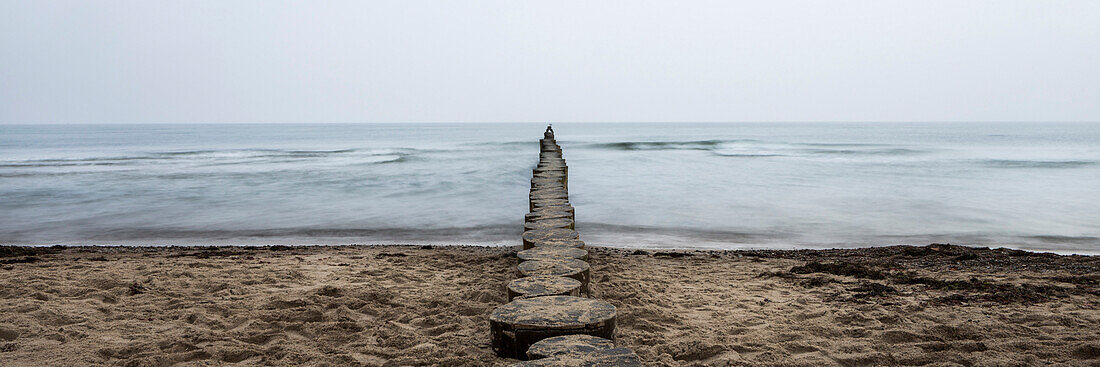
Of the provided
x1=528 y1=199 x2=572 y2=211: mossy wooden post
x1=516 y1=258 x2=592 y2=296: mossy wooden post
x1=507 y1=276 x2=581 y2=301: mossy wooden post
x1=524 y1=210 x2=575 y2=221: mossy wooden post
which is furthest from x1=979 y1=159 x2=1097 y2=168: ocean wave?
x1=507 y1=276 x2=581 y2=301: mossy wooden post

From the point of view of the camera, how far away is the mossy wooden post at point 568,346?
194 centimetres

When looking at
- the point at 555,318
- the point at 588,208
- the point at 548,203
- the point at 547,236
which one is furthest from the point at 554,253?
the point at 588,208

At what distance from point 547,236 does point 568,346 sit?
1703 mm

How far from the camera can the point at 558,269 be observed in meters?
2.92

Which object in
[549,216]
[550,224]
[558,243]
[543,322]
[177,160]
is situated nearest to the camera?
[543,322]

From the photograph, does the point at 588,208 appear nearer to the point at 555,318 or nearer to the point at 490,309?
the point at 490,309

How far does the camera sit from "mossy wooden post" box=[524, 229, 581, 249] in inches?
142

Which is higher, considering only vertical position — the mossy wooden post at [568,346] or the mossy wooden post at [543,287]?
the mossy wooden post at [543,287]

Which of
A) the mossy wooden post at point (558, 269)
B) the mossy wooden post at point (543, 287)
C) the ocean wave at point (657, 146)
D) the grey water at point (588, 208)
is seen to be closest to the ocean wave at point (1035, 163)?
the grey water at point (588, 208)

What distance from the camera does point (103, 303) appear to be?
11.6 feet

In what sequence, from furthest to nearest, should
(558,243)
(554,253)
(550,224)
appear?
(550,224) < (558,243) < (554,253)

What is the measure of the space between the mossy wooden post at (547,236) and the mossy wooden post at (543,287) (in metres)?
0.87

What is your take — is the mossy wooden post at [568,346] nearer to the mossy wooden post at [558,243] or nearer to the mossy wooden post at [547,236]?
the mossy wooden post at [558,243]

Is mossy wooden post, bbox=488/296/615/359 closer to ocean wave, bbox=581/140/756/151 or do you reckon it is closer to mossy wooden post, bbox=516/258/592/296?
mossy wooden post, bbox=516/258/592/296
